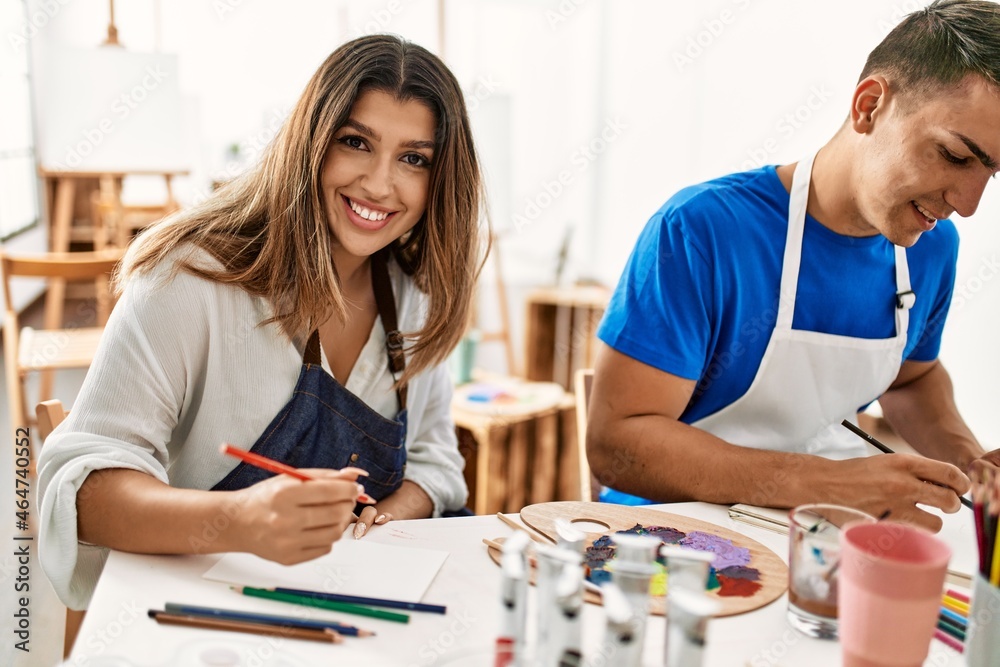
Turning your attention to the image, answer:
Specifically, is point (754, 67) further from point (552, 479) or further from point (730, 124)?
point (552, 479)

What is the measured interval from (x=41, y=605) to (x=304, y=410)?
5.14ft

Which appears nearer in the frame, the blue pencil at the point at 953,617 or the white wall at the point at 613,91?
the blue pencil at the point at 953,617

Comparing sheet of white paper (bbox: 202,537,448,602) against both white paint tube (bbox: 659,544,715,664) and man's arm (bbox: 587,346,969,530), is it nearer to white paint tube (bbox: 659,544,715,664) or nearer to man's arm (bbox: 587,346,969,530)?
white paint tube (bbox: 659,544,715,664)

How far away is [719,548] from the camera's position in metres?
1.07

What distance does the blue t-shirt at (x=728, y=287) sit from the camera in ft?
4.80

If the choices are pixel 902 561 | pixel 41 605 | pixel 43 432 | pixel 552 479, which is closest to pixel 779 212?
pixel 902 561

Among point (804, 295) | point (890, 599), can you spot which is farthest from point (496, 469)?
point (890, 599)

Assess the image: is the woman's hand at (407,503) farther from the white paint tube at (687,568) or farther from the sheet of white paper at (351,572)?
the white paint tube at (687,568)

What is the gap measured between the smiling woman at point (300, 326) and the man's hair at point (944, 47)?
0.73 m

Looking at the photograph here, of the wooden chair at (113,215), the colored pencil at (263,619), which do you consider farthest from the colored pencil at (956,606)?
the wooden chair at (113,215)

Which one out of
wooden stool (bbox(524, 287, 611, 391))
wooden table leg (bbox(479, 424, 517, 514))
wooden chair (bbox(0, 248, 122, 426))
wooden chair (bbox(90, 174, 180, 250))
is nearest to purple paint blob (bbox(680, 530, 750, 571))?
wooden table leg (bbox(479, 424, 517, 514))

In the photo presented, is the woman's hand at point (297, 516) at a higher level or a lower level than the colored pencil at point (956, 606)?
higher

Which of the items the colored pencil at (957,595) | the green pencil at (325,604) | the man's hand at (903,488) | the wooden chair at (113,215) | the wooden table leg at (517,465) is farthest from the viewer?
the wooden chair at (113,215)

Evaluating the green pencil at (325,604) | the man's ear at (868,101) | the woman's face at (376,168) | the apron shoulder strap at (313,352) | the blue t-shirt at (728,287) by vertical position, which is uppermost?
the man's ear at (868,101)
